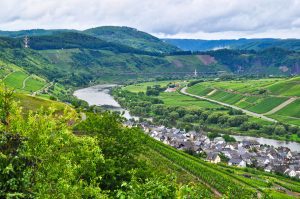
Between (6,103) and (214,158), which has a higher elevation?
(6,103)

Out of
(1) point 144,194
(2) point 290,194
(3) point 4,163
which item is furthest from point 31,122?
(2) point 290,194

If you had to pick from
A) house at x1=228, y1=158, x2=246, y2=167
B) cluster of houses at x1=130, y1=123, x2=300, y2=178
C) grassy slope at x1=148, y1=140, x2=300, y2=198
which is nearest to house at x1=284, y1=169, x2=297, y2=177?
cluster of houses at x1=130, y1=123, x2=300, y2=178

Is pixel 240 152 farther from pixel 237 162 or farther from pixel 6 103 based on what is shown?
pixel 6 103

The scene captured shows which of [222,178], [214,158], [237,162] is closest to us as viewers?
[222,178]

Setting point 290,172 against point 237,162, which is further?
point 237,162

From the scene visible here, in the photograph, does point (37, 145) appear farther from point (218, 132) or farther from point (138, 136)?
point (218, 132)

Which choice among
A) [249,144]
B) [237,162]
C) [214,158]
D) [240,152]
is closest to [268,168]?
[237,162]

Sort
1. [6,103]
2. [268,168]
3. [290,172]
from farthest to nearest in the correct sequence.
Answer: [268,168], [290,172], [6,103]

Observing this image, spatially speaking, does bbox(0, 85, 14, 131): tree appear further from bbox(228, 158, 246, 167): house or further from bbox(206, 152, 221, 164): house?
bbox(206, 152, 221, 164): house

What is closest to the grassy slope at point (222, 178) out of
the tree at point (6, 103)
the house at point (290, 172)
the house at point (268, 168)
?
the house at point (290, 172)
